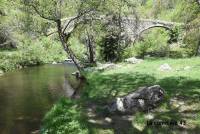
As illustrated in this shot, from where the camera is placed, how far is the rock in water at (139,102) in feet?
45.8

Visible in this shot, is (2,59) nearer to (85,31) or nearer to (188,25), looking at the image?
(85,31)

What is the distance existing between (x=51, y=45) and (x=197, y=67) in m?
26.5

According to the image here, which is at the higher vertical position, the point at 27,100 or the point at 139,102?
the point at 139,102

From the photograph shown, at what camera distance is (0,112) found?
19.3 meters

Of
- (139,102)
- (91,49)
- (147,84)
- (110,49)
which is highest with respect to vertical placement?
(139,102)

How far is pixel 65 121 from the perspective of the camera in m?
14.7

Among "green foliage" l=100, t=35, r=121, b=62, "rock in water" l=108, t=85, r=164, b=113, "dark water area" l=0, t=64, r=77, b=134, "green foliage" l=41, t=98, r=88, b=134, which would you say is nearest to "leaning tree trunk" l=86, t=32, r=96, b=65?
"green foliage" l=100, t=35, r=121, b=62

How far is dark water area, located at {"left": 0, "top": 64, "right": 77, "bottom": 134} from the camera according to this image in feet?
53.9

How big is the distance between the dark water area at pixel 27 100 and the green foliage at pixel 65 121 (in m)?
1.01

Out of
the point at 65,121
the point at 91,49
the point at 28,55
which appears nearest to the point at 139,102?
the point at 65,121

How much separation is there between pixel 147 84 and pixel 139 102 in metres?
5.55

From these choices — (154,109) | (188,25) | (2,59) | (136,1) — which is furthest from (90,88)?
(2,59)

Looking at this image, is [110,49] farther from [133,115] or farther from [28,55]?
[133,115]

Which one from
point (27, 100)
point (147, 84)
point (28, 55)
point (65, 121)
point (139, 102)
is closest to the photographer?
point (139, 102)
